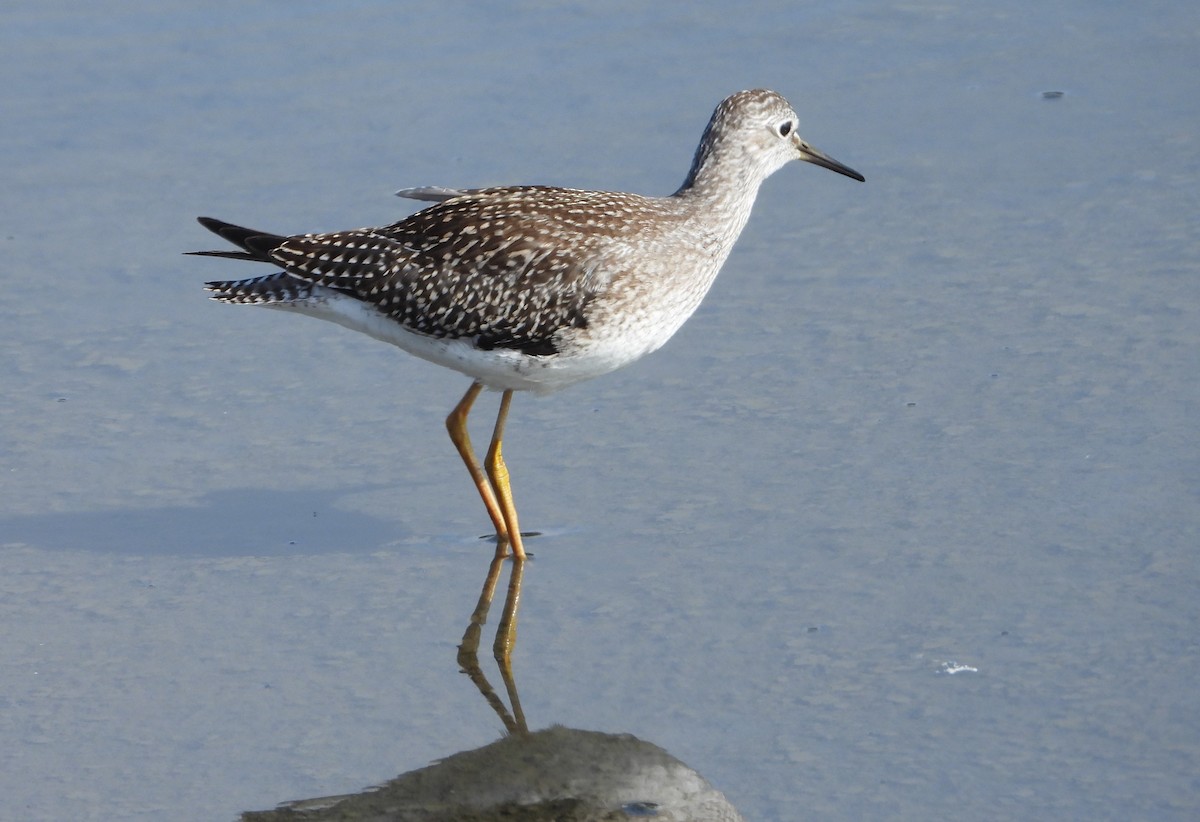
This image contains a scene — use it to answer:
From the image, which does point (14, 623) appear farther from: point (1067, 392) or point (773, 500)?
point (1067, 392)

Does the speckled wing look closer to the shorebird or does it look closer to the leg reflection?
the shorebird

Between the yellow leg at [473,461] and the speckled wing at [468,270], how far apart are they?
42 cm

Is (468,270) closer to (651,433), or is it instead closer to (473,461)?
(473,461)

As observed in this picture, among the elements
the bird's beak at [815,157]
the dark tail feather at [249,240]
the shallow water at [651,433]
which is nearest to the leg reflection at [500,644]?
the shallow water at [651,433]

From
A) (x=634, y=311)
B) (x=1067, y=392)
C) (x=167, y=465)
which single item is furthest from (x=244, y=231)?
(x=1067, y=392)

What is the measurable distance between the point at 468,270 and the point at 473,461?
83 centimetres

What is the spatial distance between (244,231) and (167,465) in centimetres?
110

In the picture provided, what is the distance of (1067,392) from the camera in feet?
25.1

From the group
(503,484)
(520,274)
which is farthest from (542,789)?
(520,274)

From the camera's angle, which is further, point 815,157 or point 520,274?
point 815,157

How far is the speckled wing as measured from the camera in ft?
23.1

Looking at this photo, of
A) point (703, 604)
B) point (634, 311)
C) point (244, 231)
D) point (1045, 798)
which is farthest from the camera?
point (244, 231)

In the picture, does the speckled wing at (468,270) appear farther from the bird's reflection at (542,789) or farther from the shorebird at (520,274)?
the bird's reflection at (542,789)

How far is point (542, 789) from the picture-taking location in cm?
560
